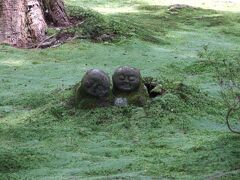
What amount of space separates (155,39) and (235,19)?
618cm

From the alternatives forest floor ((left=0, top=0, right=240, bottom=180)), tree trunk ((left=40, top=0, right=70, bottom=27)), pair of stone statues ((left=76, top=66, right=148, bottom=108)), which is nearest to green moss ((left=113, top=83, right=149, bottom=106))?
pair of stone statues ((left=76, top=66, right=148, bottom=108))

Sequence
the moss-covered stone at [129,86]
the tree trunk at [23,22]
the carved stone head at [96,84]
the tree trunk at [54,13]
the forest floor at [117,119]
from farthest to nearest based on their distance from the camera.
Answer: the tree trunk at [54,13], the tree trunk at [23,22], the moss-covered stone at [129,86], the carved stone head at [96,84], the forest floor at [117,119]

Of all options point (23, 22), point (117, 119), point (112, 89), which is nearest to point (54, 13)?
point (23, 22)

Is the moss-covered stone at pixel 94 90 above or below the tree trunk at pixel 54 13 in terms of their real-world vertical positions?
above

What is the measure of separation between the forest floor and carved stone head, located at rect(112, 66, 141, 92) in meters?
0.41

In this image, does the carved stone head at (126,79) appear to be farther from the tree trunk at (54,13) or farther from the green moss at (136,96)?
the tree trunk at (54,13)

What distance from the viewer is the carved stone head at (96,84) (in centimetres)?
1141

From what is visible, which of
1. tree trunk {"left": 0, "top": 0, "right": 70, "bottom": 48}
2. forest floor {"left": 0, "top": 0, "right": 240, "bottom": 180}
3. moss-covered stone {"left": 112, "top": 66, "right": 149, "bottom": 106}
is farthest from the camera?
tree trunk {"left": 0, "top": 0, "right": 70, "bottom": 48}

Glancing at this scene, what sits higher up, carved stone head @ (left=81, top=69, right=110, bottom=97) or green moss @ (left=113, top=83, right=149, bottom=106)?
carved stone head @ (left=81, top=69, right=110, bottom=97)

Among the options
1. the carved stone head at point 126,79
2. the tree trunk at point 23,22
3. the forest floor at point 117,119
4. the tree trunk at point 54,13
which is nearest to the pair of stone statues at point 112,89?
the carved stone head at point 126,79

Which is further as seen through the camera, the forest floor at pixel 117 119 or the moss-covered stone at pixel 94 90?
the moss-covered stone at pixel 94 90

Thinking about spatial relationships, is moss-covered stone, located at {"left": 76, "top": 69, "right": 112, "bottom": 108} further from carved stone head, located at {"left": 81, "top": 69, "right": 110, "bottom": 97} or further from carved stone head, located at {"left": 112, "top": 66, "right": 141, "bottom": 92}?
carved stone head, located at {"left": 112, "top": 66, "right": 141, "bottom": 92}

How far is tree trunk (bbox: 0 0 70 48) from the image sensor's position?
17.7 m

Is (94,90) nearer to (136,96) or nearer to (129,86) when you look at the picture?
(129,86)
